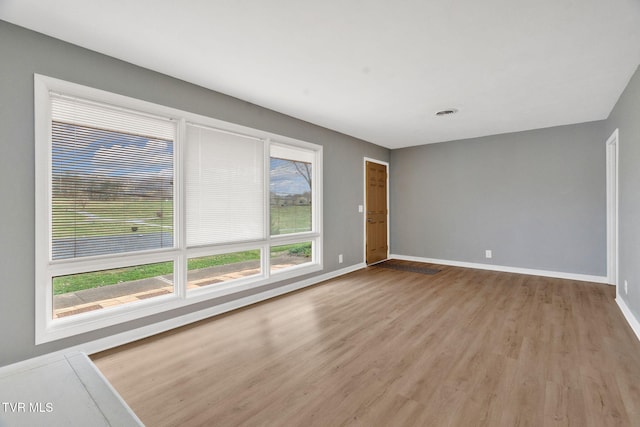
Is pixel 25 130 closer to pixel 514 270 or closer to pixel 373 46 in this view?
pixel 373 46

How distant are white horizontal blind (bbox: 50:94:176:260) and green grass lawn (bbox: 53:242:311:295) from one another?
244mm

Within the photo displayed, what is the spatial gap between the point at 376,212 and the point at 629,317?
397 cm

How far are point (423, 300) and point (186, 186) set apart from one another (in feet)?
Result: 10.4

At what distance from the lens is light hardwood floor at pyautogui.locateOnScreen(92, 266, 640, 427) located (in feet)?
5.90

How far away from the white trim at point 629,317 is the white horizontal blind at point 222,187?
A: 3.98 metres

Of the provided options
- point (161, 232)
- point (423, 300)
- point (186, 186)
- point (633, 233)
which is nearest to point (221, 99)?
point (186, 186)

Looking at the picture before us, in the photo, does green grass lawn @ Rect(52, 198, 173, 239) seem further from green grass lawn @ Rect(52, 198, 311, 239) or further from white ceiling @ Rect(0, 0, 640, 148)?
white ceiling @ Rect(0, 0, 640, 148)

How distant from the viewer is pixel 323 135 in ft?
16.2

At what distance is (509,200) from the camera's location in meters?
5.35

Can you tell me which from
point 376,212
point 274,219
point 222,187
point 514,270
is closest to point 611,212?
point 514,270

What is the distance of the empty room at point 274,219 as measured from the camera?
6.35 ft

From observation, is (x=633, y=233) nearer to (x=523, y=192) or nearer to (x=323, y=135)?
(x=523, y=192)

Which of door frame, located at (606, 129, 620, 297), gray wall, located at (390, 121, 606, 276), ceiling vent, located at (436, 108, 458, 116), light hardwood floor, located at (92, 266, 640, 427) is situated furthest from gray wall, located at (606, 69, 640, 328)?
ceiling vent, located at (436, 108, 458, 116)

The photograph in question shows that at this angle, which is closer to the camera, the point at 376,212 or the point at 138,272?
the point at 138,272
